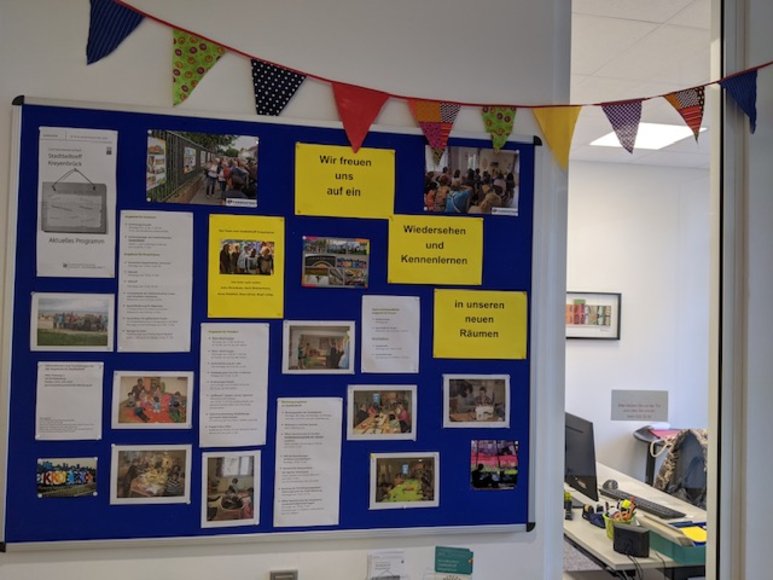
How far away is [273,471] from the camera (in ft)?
4.21

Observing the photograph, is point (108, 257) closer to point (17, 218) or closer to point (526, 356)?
point (17, 218)

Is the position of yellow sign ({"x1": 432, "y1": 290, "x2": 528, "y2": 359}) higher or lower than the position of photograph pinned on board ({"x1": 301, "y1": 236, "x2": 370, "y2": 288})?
lower

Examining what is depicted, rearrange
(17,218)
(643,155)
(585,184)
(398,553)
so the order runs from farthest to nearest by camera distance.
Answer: (585,184) → (643,155) → (398,553) → (17,218)

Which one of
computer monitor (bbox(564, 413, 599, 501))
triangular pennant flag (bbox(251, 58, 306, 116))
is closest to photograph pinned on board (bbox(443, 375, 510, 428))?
triangular pennant flag (bbox(251, 58, 306, 116))

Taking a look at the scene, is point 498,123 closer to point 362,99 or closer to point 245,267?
point 362,99

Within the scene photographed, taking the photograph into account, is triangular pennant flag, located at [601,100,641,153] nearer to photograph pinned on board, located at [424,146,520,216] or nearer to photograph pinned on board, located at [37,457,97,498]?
photograph pinned on board, located at [424,146,520,216]

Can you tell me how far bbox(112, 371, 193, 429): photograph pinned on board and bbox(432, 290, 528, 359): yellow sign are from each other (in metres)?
0.60

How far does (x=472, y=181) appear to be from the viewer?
Result: 4.48 ft

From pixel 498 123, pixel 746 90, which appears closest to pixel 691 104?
pixel 746 90

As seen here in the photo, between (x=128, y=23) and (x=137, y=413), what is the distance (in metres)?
0.89

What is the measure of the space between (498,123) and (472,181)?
0.54 feet

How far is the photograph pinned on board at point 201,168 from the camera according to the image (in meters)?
1.25

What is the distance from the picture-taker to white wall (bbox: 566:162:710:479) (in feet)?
13.3

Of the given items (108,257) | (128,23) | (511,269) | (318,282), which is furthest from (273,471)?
(128,23)
